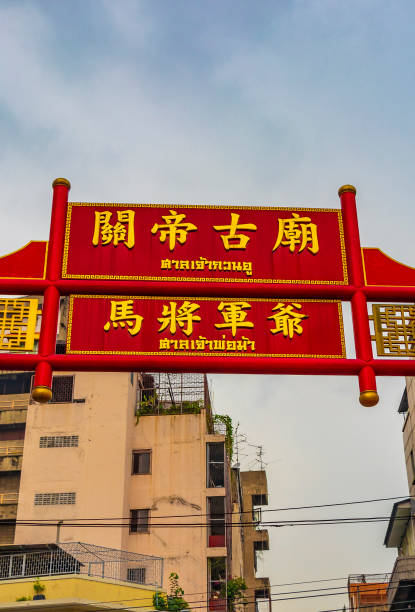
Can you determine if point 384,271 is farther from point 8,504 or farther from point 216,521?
point 8,504

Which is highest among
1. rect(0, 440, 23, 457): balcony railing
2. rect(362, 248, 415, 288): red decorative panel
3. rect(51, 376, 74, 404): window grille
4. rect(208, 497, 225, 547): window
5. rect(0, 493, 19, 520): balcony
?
rect(51, 376, 74, 404): window grille

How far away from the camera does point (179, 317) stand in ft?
33.7

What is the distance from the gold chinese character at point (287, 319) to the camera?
33.6ft

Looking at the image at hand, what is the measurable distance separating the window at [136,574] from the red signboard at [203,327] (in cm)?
2659

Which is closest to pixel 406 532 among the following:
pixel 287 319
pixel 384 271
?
pixel 384 271

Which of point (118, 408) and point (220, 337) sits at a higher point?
point (118, 408)

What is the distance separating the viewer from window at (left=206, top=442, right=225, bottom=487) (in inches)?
1416

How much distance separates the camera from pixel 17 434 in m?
39.0

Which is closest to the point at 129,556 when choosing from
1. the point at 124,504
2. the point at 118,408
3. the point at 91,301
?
the point at 124,504

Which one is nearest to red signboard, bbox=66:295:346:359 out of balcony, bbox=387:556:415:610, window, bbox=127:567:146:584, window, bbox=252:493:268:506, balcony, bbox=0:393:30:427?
balcony, bbox=387:556:415:610

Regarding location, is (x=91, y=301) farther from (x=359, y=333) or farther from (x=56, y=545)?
(x=56, y=545)

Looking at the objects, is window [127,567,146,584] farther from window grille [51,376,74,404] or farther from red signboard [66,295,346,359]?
red signboard [66,295,346,359]

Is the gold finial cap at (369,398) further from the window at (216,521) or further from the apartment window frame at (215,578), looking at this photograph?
the apartment window frame at (215,578)

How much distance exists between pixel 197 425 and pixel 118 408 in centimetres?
359
